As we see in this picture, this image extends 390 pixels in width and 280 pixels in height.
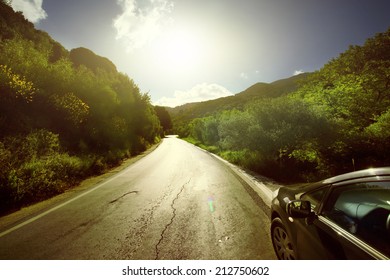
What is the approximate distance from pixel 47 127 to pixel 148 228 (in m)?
14.0

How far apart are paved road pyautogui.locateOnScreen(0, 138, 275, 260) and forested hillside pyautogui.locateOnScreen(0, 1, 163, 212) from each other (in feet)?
6.24

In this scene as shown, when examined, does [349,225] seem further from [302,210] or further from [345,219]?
[302,210]

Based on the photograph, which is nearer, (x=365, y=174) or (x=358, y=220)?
(x=365, y=174)

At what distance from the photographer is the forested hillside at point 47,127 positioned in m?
7.70

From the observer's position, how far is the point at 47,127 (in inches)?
594

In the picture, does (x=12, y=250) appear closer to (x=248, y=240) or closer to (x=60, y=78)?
(x=248, y=240)

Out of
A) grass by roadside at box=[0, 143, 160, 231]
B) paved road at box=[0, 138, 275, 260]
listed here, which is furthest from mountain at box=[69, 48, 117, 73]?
paved road at box=[0, 138, 275, 260]

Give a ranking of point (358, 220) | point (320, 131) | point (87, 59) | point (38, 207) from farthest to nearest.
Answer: point (87, 59), point (320, 131), point (38, 207), point (358, 220)

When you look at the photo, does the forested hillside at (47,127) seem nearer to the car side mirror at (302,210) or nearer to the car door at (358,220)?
the car side mirror at (302,210)

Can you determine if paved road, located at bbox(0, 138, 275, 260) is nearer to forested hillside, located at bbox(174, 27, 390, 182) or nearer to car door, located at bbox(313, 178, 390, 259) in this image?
car door, located at bbox(313, 178, 390, 259)

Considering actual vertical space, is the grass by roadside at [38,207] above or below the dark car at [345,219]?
below

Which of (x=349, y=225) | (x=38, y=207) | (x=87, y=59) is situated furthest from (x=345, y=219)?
(x=87, y=59)

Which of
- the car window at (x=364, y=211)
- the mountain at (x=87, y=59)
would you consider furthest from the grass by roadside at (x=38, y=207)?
the mountain at (x=87, y=59)
